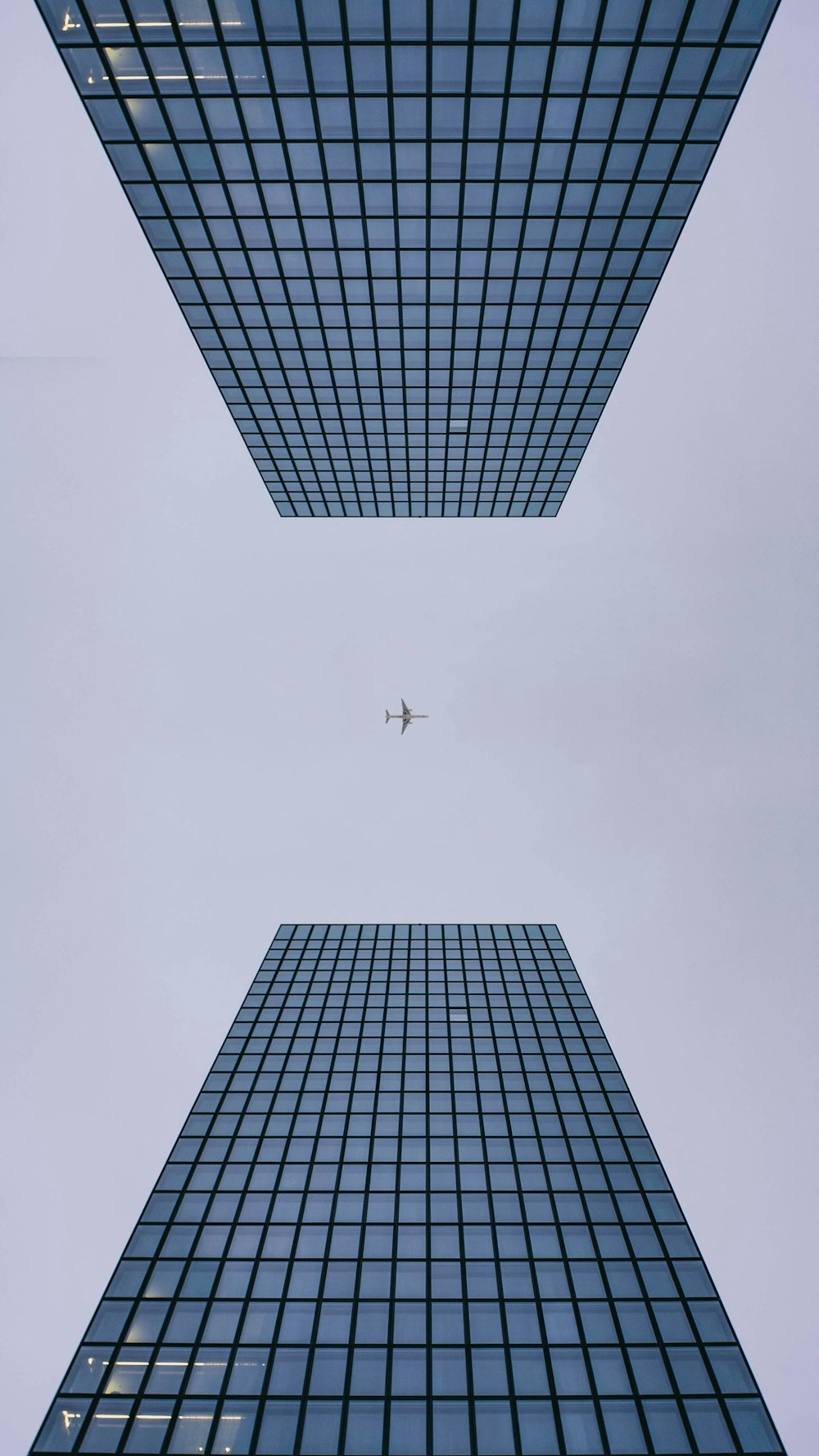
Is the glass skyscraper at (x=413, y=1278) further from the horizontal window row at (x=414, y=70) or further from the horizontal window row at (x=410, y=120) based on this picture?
the horizontal window row at (x=414, y=70)

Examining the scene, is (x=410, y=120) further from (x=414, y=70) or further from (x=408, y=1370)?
(x=408, y=1370)

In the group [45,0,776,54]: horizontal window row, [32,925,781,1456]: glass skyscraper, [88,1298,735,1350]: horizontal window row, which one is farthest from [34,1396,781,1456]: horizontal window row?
[45,0,776,54]: horizontal window row

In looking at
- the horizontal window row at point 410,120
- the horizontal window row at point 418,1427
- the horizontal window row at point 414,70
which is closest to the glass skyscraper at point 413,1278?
the horizontal window row at point 418,1427

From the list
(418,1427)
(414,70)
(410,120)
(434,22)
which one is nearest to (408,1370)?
(418,1427)

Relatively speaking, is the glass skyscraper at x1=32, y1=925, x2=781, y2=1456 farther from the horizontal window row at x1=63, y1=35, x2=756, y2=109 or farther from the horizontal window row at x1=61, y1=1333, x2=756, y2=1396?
the horizontal window row at x1=63, y1=35, x2=756, y2=109

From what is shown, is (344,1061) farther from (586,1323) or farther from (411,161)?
(411,161)

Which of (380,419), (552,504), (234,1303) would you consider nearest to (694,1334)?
(234,1303)
